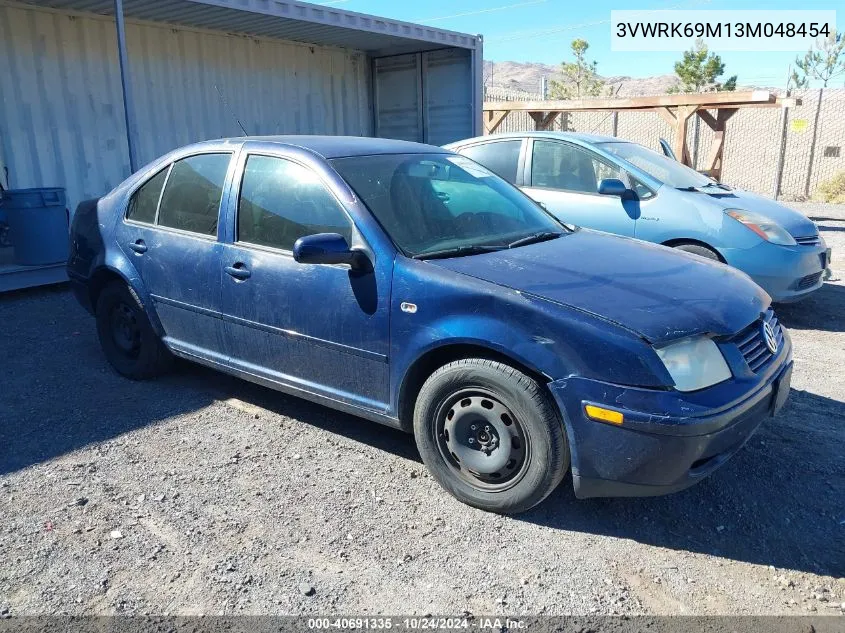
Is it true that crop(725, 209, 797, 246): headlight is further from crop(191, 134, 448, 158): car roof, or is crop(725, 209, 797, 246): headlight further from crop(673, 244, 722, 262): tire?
crop(191, 134, 448, 158): car roof

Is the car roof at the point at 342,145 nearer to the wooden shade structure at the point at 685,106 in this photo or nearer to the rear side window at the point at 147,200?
the rear side window at the point at 147,200

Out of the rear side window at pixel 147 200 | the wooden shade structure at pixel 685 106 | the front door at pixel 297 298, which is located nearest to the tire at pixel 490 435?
the front door at pixel 297 298

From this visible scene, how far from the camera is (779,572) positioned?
111 inches

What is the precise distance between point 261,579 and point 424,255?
1620 mm

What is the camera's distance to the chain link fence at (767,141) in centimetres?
1769

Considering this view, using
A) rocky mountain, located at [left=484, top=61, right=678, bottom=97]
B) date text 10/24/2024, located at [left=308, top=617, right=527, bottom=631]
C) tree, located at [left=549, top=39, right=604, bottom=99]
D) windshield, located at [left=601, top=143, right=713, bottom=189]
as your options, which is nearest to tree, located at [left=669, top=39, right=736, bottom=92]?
tree, located at [left=549, top=39, right=604, bottom=99]

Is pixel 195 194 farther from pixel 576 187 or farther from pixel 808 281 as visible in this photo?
pixel 808 281

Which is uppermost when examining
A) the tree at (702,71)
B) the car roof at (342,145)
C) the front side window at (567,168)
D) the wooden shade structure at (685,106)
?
the tree at (702,71)

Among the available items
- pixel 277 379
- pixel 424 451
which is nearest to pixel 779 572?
pixel 424 451

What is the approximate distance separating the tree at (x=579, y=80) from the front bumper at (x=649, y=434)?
48.3 m

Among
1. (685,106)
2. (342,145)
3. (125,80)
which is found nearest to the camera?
(342,145)

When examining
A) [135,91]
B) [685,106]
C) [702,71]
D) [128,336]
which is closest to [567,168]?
[128,336]

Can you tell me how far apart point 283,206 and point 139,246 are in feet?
4.26

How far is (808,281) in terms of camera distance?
20.0 ft
